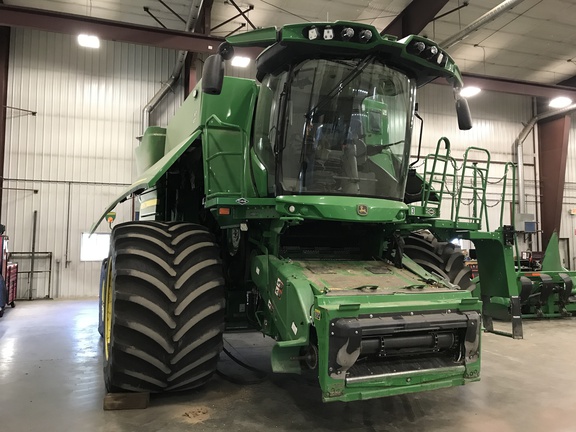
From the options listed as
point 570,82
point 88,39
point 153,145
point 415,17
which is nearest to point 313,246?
point 153,145

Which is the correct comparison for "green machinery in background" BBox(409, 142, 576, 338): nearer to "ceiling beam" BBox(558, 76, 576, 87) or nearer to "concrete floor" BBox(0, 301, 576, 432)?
"concrete floor" BBox(0, 301, 576, 432)

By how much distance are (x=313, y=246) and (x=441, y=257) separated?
1790 millimetres

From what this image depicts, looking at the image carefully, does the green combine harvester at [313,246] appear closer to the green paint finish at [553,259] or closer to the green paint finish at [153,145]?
the green paint finish at [153,145]

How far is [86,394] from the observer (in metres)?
3.80

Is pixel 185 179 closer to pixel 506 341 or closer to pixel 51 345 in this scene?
pixel 51 345

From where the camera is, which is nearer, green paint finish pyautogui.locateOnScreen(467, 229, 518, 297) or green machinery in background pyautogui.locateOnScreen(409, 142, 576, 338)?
green machinery in background pyautogui.locateOnScreen(409, 142, 576, 338)

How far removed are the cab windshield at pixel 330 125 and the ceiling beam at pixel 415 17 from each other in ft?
21.3

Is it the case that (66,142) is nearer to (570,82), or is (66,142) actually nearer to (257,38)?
(257,38)

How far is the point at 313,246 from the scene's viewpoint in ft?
12.9

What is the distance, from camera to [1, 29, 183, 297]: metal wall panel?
1125cm

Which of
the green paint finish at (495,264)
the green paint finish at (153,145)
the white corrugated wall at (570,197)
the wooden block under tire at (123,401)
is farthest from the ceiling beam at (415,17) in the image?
the white corrugated wall at (570,197)

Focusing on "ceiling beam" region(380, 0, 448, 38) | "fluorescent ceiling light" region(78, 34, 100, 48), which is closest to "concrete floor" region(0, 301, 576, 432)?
"fluorescent ceiling light" region(78, 34, 100, 48)

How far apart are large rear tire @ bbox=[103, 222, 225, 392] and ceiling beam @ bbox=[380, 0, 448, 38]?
7.86 m

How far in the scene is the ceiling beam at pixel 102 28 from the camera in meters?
7.95
